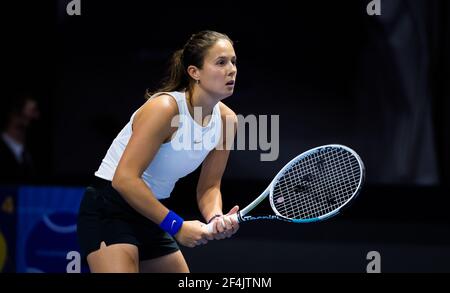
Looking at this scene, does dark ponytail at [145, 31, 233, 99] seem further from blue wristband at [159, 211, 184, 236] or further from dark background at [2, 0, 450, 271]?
dark background at [2, 0, 450, 271]

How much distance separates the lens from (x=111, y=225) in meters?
3.10

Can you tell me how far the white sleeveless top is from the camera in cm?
307

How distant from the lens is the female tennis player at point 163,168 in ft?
9.77

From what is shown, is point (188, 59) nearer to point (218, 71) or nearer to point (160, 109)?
point (218, 71)

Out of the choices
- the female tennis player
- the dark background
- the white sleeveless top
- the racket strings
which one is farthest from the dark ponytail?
the dark background

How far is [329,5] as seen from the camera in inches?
214

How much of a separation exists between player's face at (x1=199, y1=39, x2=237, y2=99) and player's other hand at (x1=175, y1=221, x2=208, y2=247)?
47cm

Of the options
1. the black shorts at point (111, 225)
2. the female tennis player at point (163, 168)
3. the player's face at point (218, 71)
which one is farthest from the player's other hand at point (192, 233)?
the player's face at point (218, 71)

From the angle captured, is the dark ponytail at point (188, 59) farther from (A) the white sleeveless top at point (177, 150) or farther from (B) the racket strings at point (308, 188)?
(B) the racket strings at point (308, 188)

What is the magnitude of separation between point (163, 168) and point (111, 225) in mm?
269

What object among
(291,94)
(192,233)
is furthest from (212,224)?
(291,94)

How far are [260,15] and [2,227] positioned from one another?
2.01m

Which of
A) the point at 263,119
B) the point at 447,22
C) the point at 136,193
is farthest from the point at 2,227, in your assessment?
the point at 447,22

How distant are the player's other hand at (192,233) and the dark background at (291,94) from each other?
64.6 inches
